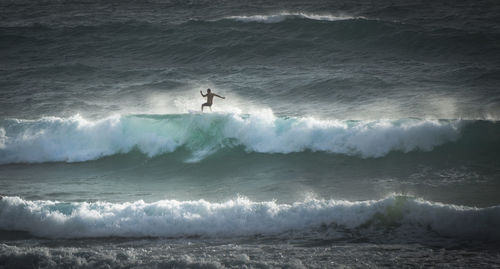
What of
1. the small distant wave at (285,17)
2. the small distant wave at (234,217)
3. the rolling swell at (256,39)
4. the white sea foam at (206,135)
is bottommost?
the small distant wave at (234,217)

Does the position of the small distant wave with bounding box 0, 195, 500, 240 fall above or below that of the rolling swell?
below

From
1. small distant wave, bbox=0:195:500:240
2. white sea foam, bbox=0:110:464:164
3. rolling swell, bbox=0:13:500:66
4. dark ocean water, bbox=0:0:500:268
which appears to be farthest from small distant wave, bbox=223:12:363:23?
small distant wave, bbox=0:195:500:240

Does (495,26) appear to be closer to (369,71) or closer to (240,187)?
(369,71)

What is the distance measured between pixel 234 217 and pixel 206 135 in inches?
239

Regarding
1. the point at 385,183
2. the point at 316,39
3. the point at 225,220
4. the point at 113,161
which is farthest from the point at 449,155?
the point at 316,39

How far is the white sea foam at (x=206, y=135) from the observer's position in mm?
12922

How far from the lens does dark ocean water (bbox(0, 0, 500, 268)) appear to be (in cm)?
827

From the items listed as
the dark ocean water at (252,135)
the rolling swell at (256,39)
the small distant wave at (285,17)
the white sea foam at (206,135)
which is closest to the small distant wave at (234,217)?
the dark ocean water at (252,135)

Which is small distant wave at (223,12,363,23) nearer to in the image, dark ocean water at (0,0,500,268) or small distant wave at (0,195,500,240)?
dark ocean water at (0,0,500,268)

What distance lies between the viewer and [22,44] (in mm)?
24766

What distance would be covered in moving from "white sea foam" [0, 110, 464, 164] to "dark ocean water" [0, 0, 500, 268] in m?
0.05

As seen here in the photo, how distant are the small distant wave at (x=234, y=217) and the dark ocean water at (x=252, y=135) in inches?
1.3

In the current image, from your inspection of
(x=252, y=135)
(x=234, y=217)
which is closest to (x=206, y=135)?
(x=252, y=135)

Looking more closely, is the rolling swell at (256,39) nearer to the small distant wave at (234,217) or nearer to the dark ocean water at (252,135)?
the dark ocean water at (252,135)
